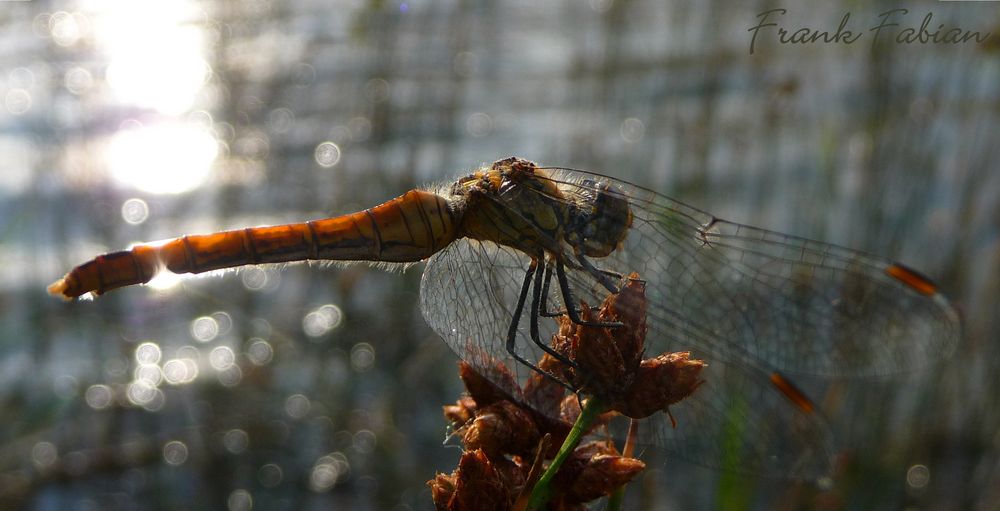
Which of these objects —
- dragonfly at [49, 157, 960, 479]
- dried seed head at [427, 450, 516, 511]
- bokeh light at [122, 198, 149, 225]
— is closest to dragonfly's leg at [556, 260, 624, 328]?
dragonfly at [49, 157, 960, 479]

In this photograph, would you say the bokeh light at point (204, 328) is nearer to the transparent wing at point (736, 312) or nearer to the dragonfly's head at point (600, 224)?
the transparent wing at point (736, 312)

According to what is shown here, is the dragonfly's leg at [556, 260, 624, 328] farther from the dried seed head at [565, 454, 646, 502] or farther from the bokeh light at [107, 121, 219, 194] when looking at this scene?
the bokeh light at [107, 121, 219, 194]

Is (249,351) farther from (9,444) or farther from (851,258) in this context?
(851,258)

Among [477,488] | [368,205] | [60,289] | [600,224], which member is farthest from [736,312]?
[368,205]

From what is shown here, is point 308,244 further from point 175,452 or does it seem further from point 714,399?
point 175,452

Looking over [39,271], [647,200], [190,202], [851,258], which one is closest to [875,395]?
[851,258]

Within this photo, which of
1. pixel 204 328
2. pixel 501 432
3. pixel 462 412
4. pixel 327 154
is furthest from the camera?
pixel 204 328

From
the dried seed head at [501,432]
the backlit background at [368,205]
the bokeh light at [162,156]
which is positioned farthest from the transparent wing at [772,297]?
the bokeh light at [162,156]
